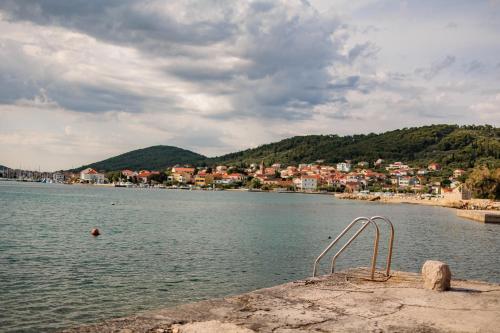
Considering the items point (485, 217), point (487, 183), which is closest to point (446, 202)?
point (487, 183)

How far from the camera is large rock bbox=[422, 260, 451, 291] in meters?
9.78

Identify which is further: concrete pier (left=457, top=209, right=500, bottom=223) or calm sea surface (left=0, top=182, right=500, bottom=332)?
concrete pier (left=457, top=209, right=500, bottom=223)

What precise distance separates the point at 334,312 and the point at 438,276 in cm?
288

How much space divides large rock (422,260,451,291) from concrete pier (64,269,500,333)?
0.16 m

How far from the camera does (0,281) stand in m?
15.8

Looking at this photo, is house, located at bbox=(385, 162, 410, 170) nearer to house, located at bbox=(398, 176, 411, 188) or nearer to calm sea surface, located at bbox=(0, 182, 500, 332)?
house, located at bbox=(398, 176, 411, 188)

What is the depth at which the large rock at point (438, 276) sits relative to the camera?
9.78m

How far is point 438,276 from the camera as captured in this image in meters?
9.80

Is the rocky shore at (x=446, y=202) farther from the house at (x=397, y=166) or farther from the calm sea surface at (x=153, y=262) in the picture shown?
the house at (x=397, y=166)

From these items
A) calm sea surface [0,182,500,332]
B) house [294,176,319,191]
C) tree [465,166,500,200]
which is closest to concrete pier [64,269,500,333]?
calm sea surface [0,182,500,332]

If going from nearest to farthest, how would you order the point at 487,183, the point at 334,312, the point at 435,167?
the point at 334,312 → the point at 487,183 → the point at 435,167

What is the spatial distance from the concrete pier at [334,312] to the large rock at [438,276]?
0.16m

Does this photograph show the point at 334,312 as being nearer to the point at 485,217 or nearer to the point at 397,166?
the point at 485,217

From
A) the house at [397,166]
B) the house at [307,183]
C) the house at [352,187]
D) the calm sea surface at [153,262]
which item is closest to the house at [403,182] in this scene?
the house at [352,187]
